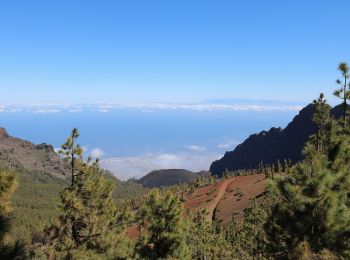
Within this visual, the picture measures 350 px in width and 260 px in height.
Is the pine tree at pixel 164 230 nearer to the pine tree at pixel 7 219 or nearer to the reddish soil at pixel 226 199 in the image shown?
the pine tree at pixel 7 219

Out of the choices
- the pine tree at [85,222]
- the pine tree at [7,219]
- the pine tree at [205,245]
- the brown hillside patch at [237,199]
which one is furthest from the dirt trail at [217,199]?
the pine tree at [7,219]

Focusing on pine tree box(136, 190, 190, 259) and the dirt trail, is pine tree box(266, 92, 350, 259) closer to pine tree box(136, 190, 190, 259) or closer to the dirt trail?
pine tree box(136, 190, 190, 259)

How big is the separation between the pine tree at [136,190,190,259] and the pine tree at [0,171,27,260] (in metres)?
16.3

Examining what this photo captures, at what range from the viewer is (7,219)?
9.98m

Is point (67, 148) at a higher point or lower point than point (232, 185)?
higher

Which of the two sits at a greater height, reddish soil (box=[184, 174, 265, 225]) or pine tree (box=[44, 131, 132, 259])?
pine tree (box=[44, 131, 132, 259])

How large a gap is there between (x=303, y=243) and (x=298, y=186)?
2.25 meters

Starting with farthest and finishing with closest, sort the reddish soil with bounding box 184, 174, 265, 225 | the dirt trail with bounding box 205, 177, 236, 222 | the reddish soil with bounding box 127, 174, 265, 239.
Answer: the dirt trail with bounding box 205, 177, 236, 222, the reddish soil with bounding box 184, 174, 265, 225, the reddish soil with bounding box 127, 174, 265, 239

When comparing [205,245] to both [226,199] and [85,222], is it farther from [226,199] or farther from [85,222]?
[226,199]

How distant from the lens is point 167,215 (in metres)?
26.6

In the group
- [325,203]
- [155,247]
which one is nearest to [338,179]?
[325,203]

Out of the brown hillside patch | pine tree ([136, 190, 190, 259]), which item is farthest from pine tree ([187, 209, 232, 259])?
the brown hillside patch

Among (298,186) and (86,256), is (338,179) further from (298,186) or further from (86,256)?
(86,256)

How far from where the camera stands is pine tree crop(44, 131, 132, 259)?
2634cm
